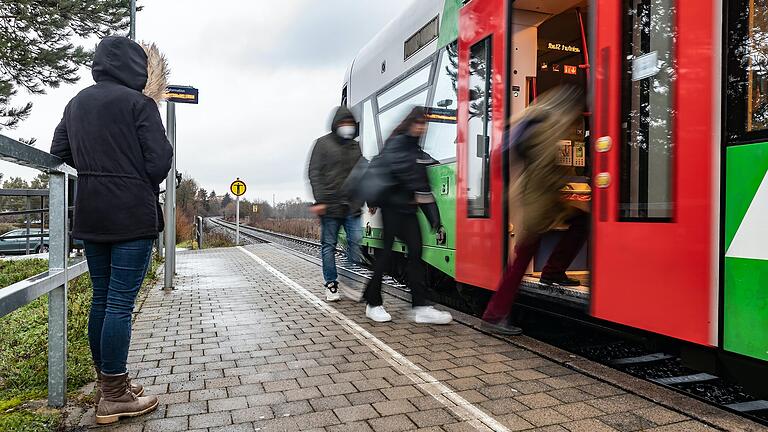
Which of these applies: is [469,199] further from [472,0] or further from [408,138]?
[472,0]

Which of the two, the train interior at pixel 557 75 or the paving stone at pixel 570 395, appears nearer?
the paving stone at pixel 570 395

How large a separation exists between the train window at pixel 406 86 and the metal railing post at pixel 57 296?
4155 millimetres

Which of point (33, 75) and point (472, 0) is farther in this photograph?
point (33, 75)

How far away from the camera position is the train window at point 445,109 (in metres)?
5.50

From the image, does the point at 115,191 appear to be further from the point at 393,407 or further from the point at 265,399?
the point at 393,407

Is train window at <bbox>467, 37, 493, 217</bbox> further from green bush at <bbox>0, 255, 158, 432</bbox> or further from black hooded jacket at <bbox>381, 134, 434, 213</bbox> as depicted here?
green bush at <bbox>0, 255, 158, 432</bbox>

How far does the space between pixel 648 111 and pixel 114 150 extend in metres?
2.92

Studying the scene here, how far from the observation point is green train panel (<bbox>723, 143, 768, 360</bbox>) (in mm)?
2490

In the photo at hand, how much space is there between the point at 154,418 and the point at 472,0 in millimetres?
4299

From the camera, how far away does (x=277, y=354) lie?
399cm

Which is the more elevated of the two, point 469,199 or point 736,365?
point 469,199

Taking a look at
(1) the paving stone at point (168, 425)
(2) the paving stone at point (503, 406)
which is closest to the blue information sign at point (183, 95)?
(1) the paving stone at point (168, 425)

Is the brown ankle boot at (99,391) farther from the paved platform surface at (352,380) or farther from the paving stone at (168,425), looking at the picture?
the paving stone at (168,425)

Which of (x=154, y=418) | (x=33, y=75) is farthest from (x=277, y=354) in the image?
(x=33, y=75)
